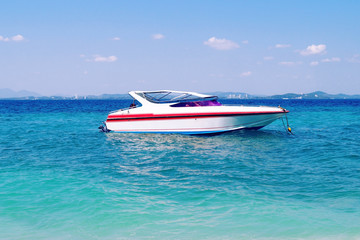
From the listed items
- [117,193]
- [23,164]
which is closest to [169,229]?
[117,193]

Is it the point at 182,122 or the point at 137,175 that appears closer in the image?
the point at 137,175

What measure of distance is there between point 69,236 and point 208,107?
43.9 ft

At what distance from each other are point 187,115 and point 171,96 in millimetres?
2103

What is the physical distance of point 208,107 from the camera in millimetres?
18438

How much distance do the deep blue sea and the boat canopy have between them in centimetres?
475

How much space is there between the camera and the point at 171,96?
2005 centimetres

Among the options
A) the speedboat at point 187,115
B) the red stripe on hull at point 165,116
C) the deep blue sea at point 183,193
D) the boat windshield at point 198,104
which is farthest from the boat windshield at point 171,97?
the deep blue sea at point 183,193

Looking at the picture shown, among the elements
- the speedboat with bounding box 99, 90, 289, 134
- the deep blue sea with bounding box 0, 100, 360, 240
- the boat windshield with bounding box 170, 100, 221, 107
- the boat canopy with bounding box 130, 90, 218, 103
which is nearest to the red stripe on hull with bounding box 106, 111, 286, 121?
the speedboat with bounding box 99, 90, 289, 134

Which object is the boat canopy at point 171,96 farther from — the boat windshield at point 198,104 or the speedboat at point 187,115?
the boat windshield at point 198,104

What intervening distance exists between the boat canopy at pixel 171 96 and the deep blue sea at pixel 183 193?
15.6ft

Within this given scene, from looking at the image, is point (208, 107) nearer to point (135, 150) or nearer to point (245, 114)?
point (245, 114)

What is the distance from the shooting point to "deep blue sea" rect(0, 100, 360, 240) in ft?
20.3

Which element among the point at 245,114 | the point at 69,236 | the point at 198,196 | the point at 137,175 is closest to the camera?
the point at 69,236

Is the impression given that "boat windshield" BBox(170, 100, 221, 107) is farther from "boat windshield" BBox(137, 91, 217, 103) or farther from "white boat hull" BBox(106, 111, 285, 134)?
"white boat hull" BBox(106, 111, 285, 134)
